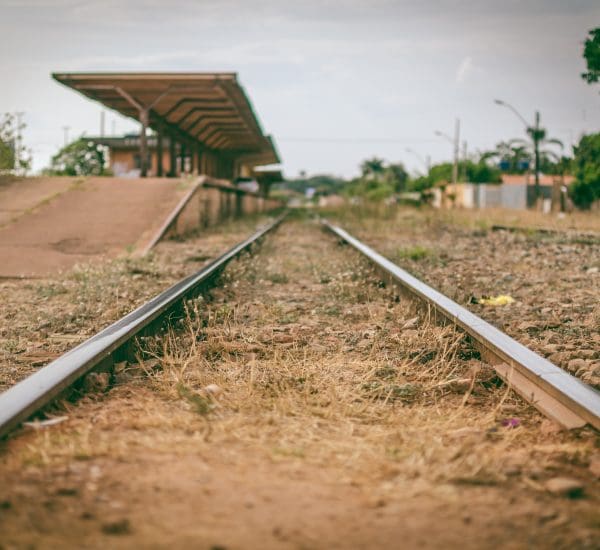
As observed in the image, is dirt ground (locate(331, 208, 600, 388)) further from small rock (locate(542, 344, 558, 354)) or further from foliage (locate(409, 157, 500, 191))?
foliage (locate(409, 157, 500, 191))

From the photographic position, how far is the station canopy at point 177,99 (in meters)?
18.5

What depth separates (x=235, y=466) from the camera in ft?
6.64

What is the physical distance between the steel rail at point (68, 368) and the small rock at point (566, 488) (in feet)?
5.45

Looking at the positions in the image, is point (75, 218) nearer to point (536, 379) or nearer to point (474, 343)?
point (474, 343)

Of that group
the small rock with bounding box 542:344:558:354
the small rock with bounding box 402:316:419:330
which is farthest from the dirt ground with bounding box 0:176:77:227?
the small rock with bounding box 542:344:558:354

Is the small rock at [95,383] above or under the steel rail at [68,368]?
under

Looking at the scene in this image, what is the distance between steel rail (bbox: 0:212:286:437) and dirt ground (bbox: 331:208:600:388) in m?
2.21

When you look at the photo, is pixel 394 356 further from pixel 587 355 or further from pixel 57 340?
pixel 57 340

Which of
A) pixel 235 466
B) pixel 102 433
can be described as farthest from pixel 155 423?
pixel 235 466

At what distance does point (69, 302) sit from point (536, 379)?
3.85 meters

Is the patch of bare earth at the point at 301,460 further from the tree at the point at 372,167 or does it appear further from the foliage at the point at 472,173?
the tree at the point at 372,167

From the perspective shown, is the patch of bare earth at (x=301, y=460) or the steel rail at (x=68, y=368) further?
the steel rail at (x=68, y=368)

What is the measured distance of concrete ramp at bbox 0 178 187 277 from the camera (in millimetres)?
8273

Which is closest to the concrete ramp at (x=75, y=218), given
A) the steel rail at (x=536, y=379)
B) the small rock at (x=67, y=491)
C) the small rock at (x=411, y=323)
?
the small rock at (x=411, y=323)
